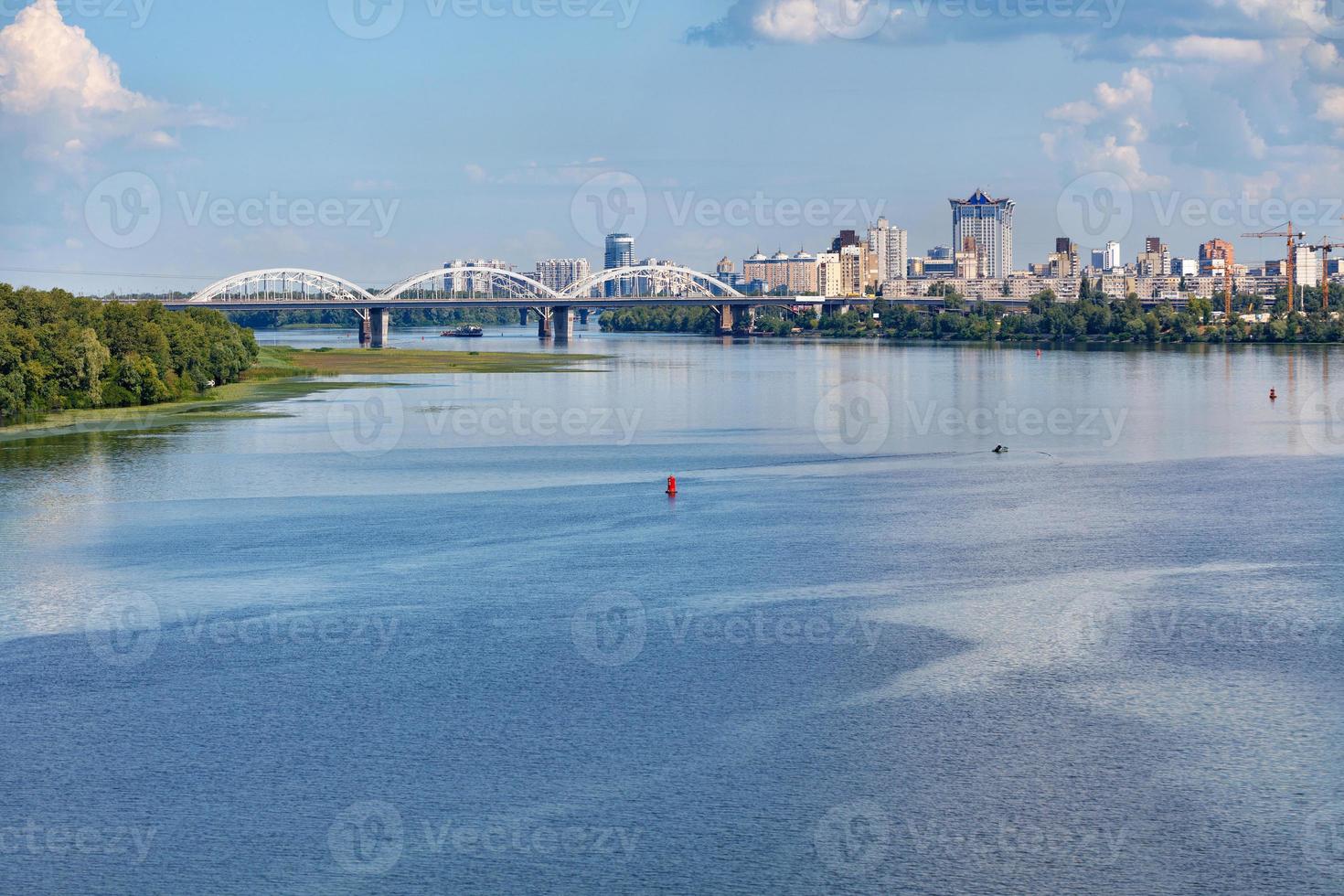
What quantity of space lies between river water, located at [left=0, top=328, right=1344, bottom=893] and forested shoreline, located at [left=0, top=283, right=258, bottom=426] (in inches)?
543

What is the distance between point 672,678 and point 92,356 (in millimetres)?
41878

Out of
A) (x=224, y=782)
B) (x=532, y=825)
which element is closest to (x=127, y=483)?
(x=224, y=782)

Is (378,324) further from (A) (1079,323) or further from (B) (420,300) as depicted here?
(A) (1079,323)

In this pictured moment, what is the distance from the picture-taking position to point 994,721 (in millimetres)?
17406

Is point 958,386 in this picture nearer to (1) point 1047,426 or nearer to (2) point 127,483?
(1) point 1047,426

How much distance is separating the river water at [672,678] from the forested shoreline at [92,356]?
13804 mm

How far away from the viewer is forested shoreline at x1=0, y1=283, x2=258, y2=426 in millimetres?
52094

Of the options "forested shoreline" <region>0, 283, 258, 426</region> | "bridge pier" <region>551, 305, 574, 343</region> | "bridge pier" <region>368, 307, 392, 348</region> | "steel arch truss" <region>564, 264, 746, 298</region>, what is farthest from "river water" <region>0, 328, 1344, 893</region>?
"steel arch truss" <region>564, 264, 746, 298</region>

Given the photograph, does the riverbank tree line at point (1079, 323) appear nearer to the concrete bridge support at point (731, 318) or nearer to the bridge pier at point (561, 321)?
the concrete bridge support at point (731, 318)

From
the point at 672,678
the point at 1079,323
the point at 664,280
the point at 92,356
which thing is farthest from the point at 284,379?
the point at 664,280

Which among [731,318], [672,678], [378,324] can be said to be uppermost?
[731,318]

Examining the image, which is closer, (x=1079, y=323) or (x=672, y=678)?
(x=672, y=678)

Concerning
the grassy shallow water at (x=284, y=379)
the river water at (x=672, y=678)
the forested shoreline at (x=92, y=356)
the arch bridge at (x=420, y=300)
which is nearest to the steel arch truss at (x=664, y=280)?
the arch bridge at (x=420, y=300)

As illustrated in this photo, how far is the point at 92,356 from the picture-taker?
55.0 meters
